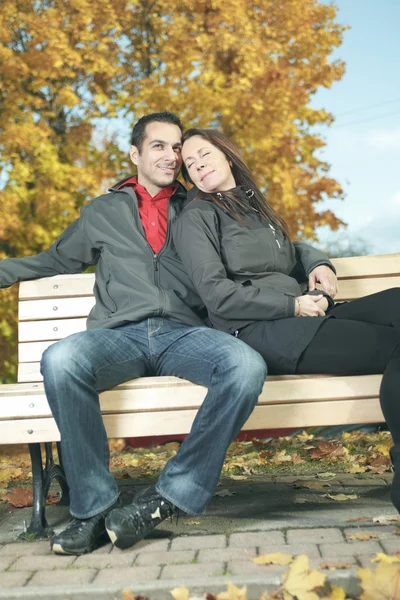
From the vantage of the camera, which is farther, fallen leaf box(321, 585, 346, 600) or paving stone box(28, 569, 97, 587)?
paving stone box(28, 569, 97, 587)

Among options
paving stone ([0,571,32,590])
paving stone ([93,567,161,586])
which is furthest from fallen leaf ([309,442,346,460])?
paving stone ([0,571,32,590])

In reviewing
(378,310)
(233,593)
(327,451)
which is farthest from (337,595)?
(327,451)

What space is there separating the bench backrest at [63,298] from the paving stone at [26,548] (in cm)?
115

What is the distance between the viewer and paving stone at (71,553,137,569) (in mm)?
2840

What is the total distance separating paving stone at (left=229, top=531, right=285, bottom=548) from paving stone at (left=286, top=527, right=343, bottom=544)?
0.15 ft

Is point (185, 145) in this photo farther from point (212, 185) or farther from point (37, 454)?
point (37, 454)

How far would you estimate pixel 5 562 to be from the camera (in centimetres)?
302

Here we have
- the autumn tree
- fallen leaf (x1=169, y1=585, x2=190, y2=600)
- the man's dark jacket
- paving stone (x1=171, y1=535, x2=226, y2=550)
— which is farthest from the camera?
the autumn tree

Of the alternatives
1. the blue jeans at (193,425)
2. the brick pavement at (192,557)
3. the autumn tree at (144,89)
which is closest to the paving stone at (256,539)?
the brick pavement at (192,557)

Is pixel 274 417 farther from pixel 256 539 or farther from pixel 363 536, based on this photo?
pixel 363 536

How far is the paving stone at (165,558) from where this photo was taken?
2.82m

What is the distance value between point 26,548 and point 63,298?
1522mm

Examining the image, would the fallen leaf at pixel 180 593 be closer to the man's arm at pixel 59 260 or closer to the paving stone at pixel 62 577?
the paving stone at pixel 62 577

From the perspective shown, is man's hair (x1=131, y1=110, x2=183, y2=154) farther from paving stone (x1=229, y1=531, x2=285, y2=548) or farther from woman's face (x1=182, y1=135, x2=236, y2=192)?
paving stone (x1=229, y1=531, x2=285, y2=548)
